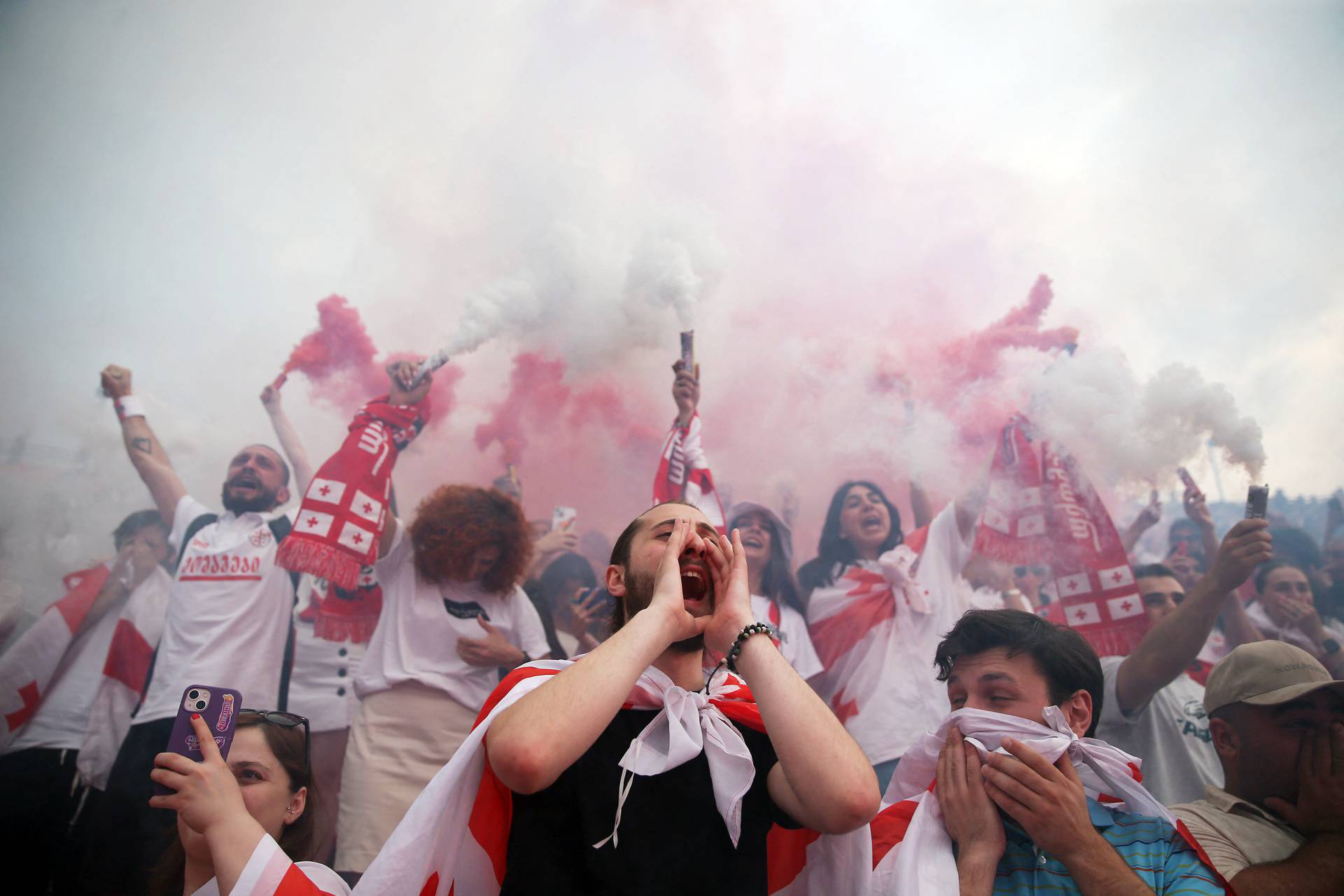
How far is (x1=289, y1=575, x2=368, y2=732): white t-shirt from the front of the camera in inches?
137

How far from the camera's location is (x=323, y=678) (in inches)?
140

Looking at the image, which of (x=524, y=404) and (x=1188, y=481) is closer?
(x=1188, y=481)

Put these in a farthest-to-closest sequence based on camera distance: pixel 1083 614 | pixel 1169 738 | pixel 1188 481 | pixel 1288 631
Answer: pixel 1188 481 < pixel 1083 614 < pixel 1288 631 < pixel 1169 738

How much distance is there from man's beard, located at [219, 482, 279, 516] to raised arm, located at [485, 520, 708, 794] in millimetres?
3062

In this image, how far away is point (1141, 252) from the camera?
4.16 metres

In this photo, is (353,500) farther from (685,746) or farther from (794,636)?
(685,746)

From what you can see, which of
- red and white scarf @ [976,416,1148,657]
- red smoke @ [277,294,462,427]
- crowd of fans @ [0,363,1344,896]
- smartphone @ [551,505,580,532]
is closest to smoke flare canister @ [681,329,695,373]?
crowd of fans @ [0,363,1344,896]

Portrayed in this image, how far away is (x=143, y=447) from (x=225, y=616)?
1.19m

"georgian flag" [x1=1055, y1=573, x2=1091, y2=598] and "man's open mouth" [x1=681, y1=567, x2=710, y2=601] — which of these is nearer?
"man's open mouth" [x1=681, y1=567, x2=710, y2=601]

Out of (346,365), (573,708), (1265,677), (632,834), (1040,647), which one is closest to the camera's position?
(573,708)

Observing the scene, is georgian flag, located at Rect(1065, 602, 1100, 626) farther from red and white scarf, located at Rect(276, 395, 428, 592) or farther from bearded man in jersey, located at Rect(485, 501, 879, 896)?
red and white scarf, located at Rect(276, 395, 428, 592)

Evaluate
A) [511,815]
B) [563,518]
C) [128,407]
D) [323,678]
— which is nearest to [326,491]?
[323,678]

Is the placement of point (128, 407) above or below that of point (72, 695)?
above

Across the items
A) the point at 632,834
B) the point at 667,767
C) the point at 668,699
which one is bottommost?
the point at 632,834
